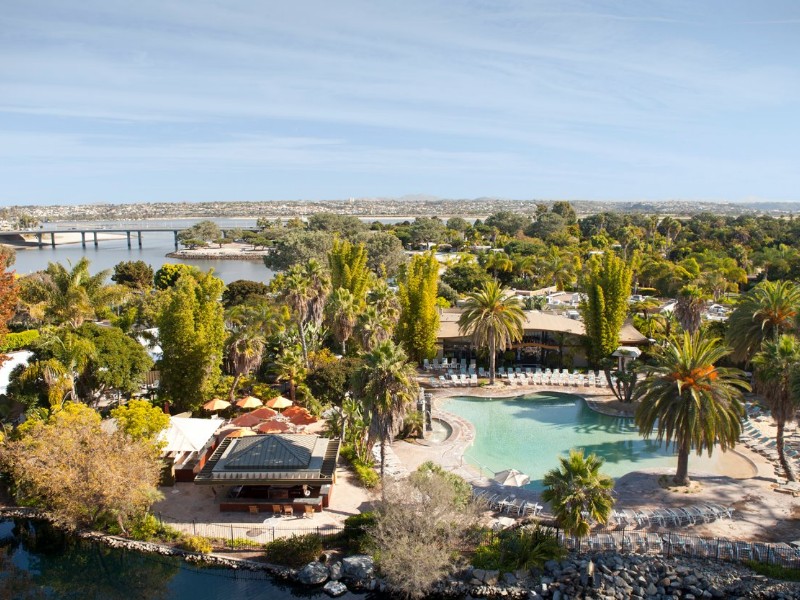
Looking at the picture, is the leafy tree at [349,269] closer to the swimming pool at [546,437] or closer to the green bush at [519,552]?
the swimming pool at [546,437]

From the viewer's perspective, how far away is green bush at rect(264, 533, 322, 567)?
1775cm

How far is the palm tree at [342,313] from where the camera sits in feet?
105

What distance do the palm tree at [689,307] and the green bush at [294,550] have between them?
2608 centimetres

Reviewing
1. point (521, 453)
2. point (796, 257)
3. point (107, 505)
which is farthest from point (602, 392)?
point (796, 257)

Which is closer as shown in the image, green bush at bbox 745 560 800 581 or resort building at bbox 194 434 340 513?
green bush at bbox 745 560 800 581

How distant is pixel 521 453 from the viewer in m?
25.0

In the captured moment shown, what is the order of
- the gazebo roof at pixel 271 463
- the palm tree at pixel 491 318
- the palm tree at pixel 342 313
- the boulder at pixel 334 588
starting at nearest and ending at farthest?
the boulder at pixel 334 588, the gazebo roof at pixel 271 463, the palm tree at pixel 342 313, the palm tree at pixel 491 318

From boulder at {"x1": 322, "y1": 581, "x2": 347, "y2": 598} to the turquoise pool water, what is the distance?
25.1ft

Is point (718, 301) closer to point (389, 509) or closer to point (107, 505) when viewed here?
point (389, 509)

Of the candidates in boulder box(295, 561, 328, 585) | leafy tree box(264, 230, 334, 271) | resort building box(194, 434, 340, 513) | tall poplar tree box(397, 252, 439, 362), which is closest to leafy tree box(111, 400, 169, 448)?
resort building box(194, 434, 340, 513)

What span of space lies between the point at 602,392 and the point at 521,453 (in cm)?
906

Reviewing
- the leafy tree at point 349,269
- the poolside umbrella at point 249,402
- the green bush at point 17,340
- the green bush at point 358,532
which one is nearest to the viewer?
the green bush at point 358,532

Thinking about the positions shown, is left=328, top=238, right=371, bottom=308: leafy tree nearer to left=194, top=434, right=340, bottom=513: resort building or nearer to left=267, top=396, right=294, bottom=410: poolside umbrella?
left=267, top=396, right=294, bottom=410: poolside umbrella

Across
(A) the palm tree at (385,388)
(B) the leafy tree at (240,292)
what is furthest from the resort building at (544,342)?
(B) the leafy tree at (240,292)
